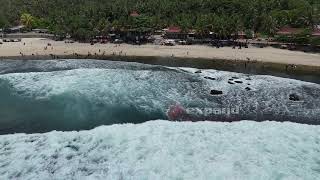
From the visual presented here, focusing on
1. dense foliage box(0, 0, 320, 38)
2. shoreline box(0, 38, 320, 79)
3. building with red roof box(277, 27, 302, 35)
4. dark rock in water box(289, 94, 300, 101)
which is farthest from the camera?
dense foliage box(0, 0, 320, 38)

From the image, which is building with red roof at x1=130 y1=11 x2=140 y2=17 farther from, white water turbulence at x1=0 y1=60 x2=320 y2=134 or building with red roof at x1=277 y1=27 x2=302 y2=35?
white water turbulence at x1=0 y1=60 x2=320 y2=134

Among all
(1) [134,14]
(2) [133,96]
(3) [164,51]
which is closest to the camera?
(2) [133,96]

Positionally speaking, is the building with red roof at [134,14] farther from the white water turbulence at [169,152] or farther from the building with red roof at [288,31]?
the white water turbulence at [169,152]

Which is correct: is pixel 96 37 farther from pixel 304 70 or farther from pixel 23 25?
pixel 304 70

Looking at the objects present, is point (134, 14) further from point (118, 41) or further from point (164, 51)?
point (164, 51)

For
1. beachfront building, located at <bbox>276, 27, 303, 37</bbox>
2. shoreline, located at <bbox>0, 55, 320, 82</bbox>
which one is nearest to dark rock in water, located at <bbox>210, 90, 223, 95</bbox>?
shoreline, located at <bbox>0, 55, 320, 82</bbox>

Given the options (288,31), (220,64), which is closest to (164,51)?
(220,64)

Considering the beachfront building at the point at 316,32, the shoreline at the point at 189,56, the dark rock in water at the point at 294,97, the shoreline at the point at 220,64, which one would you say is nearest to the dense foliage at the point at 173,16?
the beachfront building at the point at 316,32
